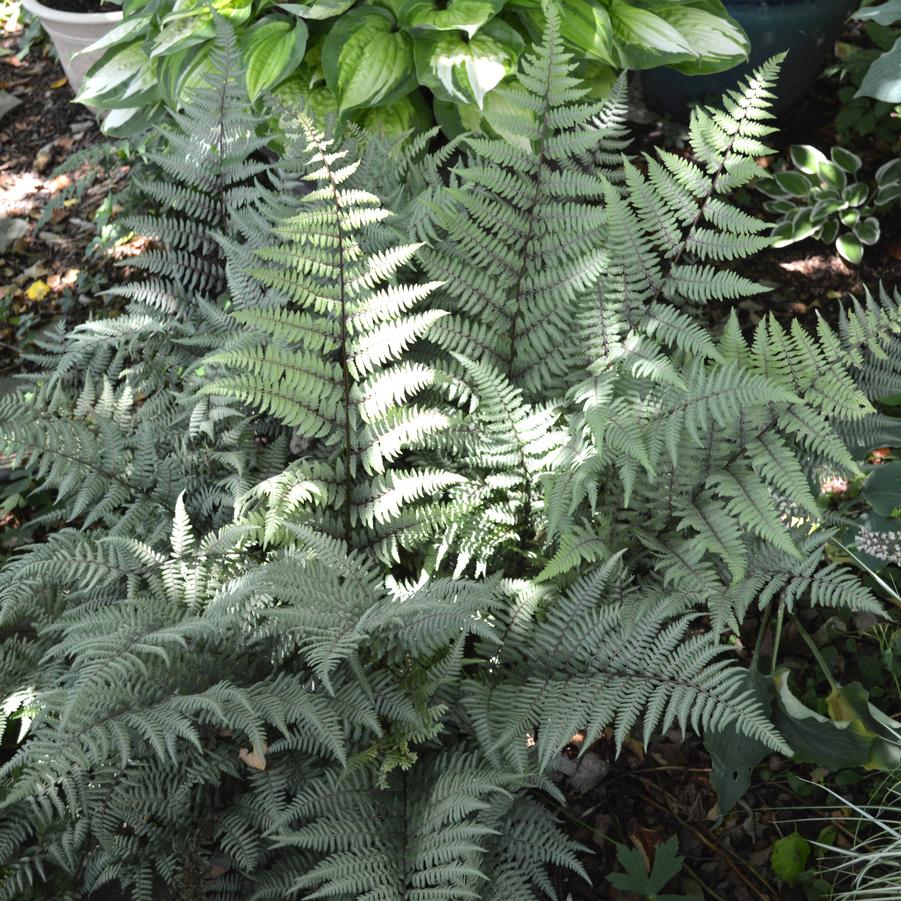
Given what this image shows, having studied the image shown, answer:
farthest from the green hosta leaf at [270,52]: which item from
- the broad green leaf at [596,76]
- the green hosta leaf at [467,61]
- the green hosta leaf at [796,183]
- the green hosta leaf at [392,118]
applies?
the green hosta leaf at [796,183]

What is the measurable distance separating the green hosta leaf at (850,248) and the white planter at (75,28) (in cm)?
298

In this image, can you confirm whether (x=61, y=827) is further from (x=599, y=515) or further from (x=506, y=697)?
(x=599, y=515)

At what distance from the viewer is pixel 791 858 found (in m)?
2.01

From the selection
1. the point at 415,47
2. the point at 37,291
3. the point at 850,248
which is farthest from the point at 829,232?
the point at 37,291

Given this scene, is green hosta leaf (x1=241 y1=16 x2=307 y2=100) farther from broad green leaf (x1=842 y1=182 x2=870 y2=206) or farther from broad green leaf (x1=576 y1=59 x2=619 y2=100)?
broad green leaf (x1=842 y1=182 x2=870 y2=206)

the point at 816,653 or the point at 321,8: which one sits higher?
the point at 321,8

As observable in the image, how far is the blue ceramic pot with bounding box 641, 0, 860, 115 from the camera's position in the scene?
10.5ft

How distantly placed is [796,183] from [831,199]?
132mm

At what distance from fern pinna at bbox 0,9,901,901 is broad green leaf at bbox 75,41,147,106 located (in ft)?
3.65

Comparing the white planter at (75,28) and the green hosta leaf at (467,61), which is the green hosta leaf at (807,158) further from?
the white planter at (75,28)

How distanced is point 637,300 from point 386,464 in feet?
2.46

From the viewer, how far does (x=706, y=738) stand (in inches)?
76.7

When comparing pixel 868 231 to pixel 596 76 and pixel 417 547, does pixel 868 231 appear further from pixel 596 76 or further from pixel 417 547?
pixel 417 547

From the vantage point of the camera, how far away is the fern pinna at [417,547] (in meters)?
1.77
